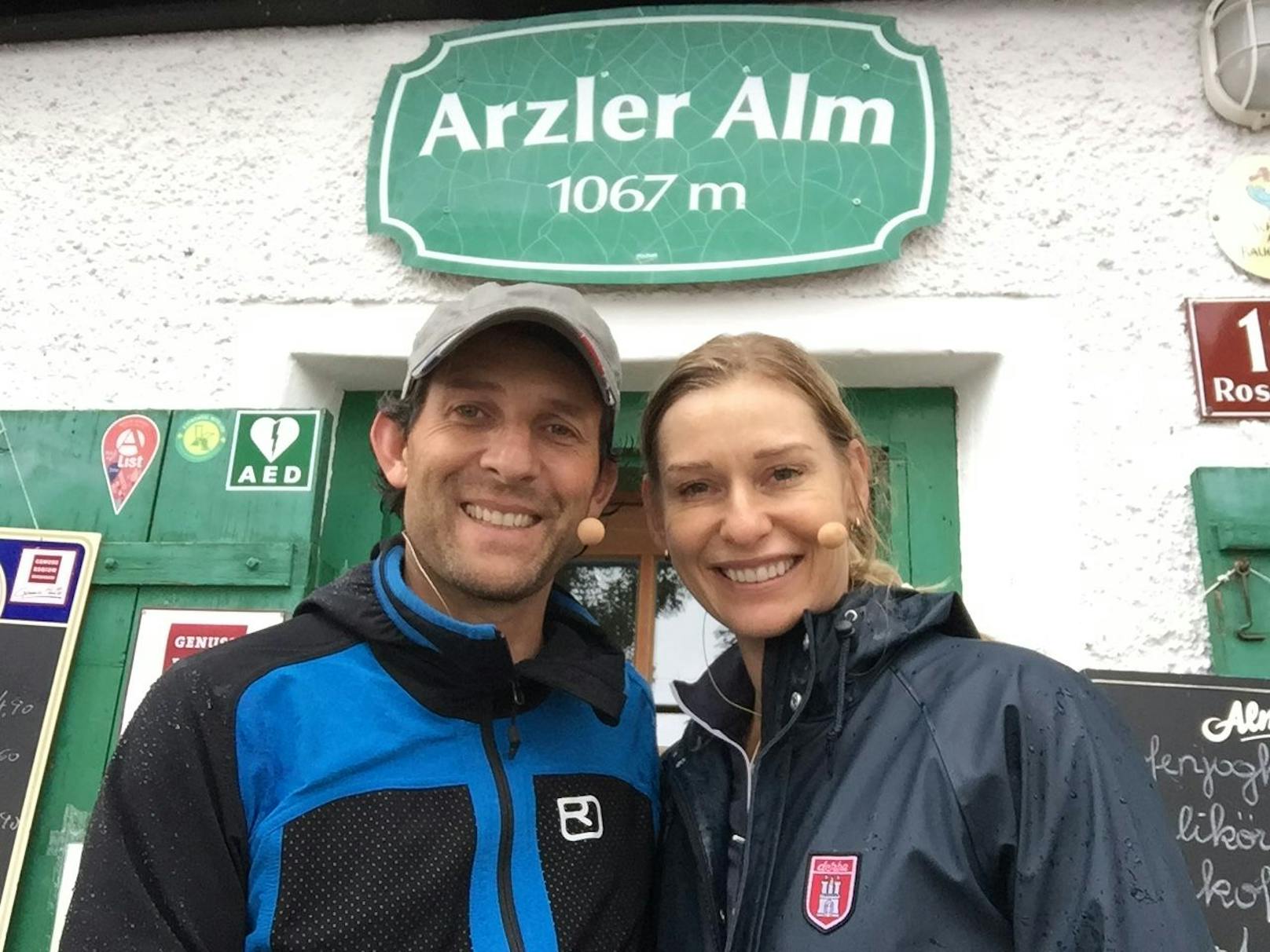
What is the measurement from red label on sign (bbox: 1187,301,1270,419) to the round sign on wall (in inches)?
4.8

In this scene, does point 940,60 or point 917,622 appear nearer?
point 917,622

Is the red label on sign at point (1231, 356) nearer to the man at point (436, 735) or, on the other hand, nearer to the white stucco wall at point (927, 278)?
the white stucco wall at point (927, 278)

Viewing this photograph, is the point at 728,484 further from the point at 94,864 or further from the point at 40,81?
the point at 40,81

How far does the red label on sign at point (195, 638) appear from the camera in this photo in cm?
210

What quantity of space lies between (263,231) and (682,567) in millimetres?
1725

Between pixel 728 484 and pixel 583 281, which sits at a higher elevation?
pixel 583 281

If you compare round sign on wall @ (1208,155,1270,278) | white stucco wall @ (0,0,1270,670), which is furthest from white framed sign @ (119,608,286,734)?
round sign on wall @ (1208,155,1270,278)

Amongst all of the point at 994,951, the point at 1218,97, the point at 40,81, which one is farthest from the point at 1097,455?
the point at 40,81

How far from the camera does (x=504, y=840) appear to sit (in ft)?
3.79

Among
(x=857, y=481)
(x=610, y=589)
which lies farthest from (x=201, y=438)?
(x=857, y=481)

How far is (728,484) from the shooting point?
130 cm

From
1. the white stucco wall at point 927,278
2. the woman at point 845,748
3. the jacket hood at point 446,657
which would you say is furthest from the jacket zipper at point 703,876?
the white stucco wall at point 927,278

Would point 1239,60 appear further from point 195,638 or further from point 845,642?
point 195,638

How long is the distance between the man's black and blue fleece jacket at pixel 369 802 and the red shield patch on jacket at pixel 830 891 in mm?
310
